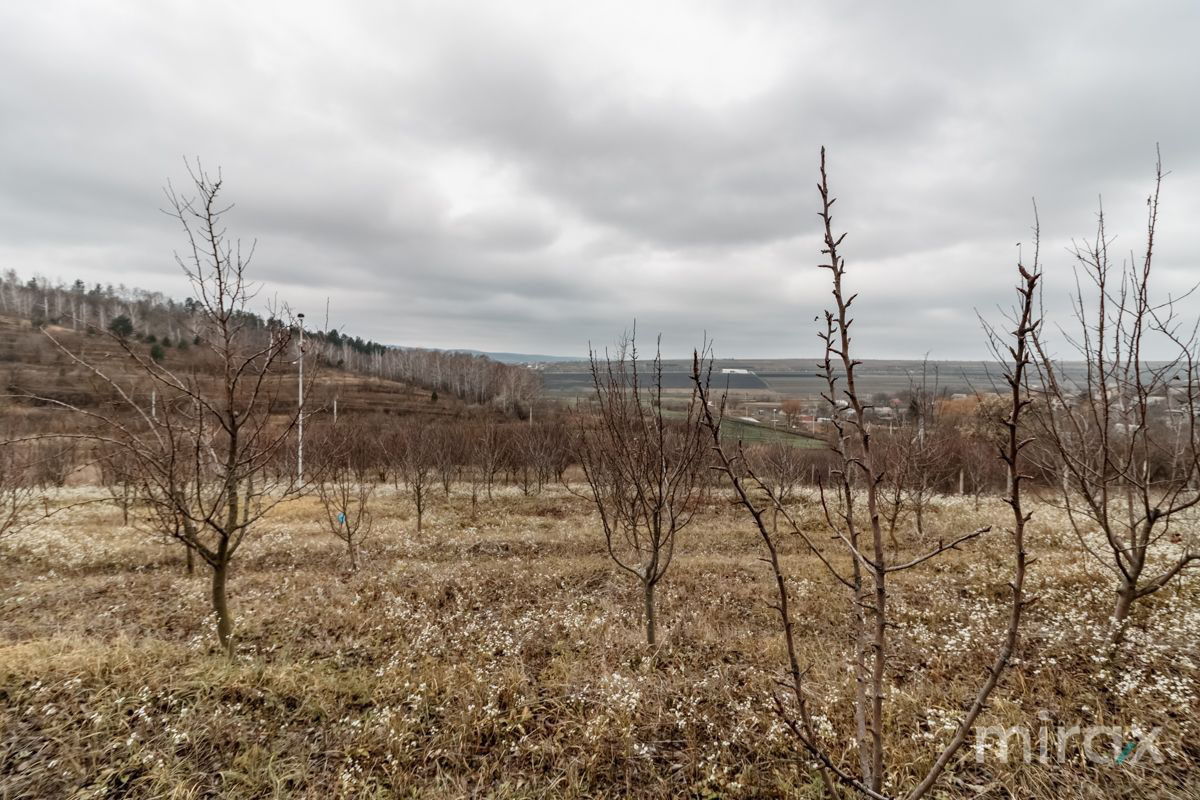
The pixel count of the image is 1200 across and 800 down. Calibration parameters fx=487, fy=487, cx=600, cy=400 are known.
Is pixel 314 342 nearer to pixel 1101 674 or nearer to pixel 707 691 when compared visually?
pixel 707 691

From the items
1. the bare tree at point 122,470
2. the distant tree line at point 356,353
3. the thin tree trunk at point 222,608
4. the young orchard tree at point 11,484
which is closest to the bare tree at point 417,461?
the bare tree at point 122,470

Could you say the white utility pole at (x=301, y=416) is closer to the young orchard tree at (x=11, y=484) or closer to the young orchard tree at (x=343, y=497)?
the young orchard tree at (x=343, y=497)

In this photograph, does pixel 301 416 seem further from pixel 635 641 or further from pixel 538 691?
pixel 635 641

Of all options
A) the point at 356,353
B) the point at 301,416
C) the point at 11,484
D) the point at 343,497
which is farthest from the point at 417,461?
the point at 356,353

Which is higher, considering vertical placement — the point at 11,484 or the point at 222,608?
the point at 11,484

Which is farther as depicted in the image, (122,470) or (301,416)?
(122,470)

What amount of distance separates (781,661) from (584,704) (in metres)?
2.78

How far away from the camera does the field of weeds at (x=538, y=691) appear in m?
4.17

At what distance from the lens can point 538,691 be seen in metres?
5.60

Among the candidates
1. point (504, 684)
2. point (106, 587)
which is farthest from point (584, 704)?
point (106, 587)

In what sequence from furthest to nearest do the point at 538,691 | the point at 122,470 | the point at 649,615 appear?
the point at 122,470
the point at 649,615
the point at 538,691

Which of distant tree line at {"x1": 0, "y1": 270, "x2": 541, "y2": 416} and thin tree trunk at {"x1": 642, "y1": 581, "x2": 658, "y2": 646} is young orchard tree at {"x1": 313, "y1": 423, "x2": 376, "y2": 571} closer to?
thin tree trunk at {"x1": 642, "y1": 581, "x2": 658, "y2": 646}

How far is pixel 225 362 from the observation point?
17.3 ft

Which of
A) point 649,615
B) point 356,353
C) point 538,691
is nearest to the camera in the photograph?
point 538,691
